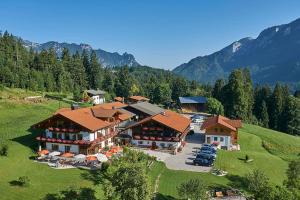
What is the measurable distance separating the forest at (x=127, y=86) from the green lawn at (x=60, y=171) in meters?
17.4

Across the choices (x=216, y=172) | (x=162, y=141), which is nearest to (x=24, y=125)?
(x=162, y=141)

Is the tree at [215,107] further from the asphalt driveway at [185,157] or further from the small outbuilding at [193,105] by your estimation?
the asphalt driveway at [185,157]

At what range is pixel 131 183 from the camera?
39469 millimetres

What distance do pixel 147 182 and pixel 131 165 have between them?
2.44 meters

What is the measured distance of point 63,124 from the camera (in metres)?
62.7

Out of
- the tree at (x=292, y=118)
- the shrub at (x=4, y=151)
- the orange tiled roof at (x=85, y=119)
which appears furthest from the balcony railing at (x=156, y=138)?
the tree at (x=292, y=118)

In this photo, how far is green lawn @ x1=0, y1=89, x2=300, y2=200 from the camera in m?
46.4

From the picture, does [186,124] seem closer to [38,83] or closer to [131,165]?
[131,165]

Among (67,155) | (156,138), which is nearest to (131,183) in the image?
(67,155)

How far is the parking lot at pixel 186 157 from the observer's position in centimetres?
5975

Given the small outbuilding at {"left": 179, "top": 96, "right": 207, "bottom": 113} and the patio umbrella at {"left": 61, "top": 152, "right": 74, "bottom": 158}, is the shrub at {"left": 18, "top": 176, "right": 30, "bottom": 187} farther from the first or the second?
the small outbuilding at {"left": 179, "top": 96, "right": 207, "bottom": 113}

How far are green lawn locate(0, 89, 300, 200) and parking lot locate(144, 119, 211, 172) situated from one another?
229cm

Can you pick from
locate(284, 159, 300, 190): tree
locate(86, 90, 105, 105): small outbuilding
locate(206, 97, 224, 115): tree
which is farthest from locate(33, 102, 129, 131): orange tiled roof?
locate(86, 90, 105, 105): small outbuilding

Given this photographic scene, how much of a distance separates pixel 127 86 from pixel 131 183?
11668 centimetres
